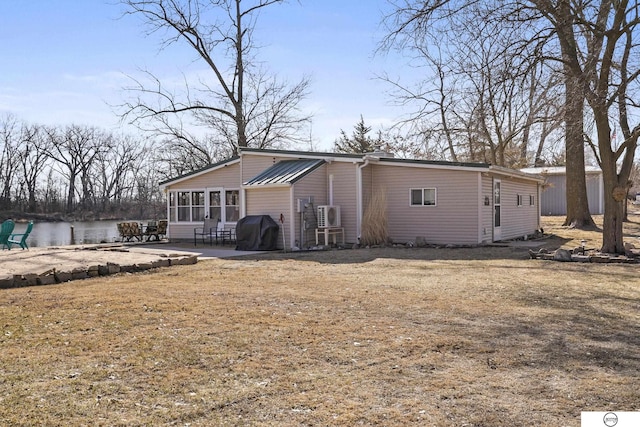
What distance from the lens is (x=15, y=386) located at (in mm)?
3711

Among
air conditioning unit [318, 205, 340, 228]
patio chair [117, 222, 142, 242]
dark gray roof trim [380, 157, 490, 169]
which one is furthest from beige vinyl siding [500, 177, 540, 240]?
patio chair [117, 222, 142, 242]

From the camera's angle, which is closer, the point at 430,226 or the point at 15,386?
the point at 15,386

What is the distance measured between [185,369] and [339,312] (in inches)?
93.3

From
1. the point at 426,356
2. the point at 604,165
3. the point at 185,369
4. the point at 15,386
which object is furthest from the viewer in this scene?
the point at 604,165

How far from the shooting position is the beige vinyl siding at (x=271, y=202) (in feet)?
49.8

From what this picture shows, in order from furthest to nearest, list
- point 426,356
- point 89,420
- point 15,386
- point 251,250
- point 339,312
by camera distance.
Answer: point 251,250 < point 339,312 < point 426,356 < point 15,386 < point 89,420

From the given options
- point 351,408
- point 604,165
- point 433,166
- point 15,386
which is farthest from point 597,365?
point 433,166

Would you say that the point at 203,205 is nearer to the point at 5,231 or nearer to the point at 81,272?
the point at 5,231

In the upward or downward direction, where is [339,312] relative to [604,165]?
downward

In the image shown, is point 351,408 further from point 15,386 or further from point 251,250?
point 251,250

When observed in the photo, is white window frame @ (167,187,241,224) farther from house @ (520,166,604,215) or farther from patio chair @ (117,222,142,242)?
house @ (520,166,604,215)

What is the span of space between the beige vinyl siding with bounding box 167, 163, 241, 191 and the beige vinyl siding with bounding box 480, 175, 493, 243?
290 inches

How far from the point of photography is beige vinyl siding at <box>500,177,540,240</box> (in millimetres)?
16703

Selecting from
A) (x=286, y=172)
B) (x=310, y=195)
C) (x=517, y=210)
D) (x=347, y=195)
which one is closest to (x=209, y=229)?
(x=286, y=172)
